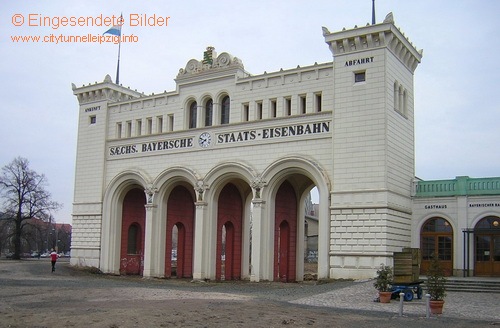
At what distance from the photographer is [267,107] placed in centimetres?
3525

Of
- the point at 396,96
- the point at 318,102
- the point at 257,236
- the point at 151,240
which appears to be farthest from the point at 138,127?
the point at 396,96

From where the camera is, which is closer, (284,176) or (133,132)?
(284,176)

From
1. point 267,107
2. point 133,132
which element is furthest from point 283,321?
point 133,132

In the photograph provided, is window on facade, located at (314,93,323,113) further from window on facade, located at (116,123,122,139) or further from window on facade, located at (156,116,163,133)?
window on facade, located at (116,123,122,139)

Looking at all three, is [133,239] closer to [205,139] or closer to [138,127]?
[138,127]

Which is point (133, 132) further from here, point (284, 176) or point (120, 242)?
point (284, 176)

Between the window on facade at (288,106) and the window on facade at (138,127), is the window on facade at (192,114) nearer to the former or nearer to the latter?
the window on facade at (138,127)

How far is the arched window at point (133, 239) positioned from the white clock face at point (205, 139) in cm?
993

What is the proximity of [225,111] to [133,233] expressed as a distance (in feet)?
40.4

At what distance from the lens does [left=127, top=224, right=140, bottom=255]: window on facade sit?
144 feet

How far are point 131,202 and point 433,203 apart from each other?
825 inches

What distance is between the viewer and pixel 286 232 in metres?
39.0

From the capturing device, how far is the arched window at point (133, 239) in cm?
4389

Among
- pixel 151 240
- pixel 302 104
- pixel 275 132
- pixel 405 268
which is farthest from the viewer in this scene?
pixel 151 240
